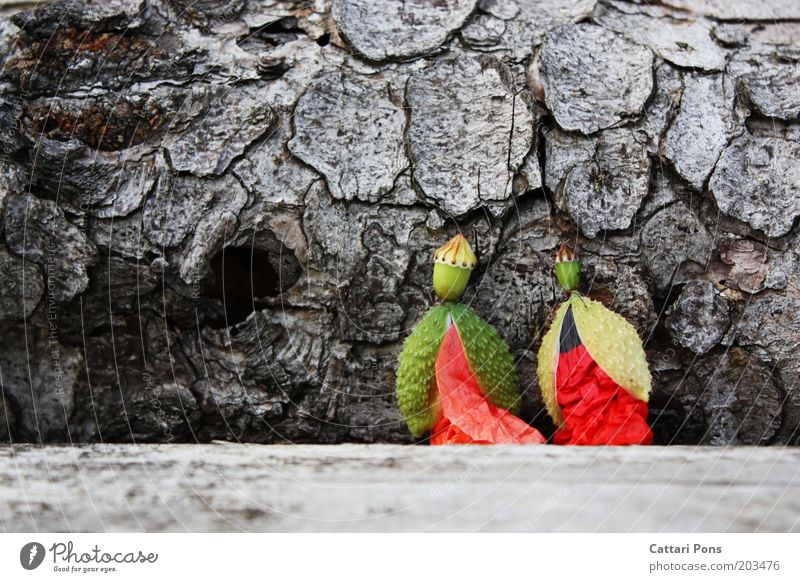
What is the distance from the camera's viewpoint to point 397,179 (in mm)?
1198

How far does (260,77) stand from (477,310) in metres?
0.40

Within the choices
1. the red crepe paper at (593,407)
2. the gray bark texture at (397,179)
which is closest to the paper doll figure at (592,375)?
the red crepe paper at (593,407)

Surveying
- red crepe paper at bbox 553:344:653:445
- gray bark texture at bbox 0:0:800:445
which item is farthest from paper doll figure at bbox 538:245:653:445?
gray bark texture at bbox 0:0:800:445

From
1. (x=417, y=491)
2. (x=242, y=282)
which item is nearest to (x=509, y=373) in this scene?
(x=417, y=491)

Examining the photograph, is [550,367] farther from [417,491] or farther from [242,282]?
[242,282]

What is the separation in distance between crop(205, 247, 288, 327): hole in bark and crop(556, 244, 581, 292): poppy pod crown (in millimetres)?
339

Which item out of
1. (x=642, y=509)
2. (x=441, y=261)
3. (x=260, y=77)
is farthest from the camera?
(x=260, y=77)

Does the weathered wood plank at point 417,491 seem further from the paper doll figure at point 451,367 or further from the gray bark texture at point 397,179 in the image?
the gray bark texture at point 397,179

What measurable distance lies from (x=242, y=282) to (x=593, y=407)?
0.50 meters

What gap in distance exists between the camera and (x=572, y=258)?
1.13m

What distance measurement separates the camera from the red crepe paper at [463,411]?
41.8 inches

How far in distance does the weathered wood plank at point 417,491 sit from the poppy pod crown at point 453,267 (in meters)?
0.21
